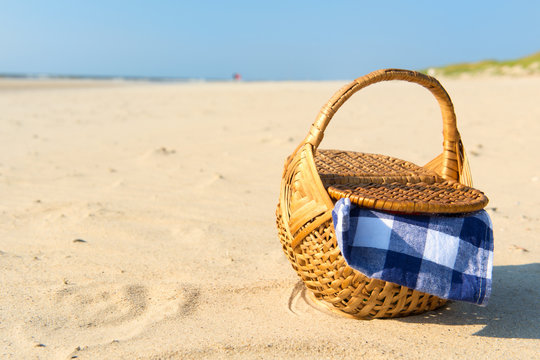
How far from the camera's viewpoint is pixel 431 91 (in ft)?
7.59

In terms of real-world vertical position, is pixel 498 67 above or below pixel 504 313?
above

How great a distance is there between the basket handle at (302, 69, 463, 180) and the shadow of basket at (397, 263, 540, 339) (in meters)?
0.57

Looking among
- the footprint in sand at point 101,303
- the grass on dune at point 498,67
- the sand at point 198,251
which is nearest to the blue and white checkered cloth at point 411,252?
the sand at point 198,251

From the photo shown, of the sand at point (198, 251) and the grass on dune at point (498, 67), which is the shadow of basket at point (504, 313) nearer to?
the sand at point (198, 251)

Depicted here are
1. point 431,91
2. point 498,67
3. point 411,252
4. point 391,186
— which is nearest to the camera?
point 411,252

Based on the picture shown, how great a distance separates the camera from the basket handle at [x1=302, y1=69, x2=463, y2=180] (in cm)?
198

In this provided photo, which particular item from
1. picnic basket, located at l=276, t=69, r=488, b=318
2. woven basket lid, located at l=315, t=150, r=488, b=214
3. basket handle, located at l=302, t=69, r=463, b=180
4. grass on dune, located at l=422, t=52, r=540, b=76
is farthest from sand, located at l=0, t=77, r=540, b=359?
grass on dune, located at l=422, t=52, r=540, b=76

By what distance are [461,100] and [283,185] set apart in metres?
7.32

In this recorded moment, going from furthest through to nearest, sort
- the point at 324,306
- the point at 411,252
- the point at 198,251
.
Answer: the point at 198,251, the point at 324,306, the point at 411,252

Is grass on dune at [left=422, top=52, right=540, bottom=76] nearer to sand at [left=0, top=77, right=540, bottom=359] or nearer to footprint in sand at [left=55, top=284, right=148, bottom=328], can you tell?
sand at [left=0, top=77, right=540, bottom=359]

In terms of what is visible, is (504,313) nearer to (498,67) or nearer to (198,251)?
(198,251)

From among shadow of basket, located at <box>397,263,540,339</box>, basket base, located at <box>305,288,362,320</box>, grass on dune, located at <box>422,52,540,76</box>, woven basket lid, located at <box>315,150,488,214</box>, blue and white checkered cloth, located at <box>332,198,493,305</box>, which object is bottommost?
basket base, located at <box>305,288,362,320</box>

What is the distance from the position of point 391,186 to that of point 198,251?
1212mm

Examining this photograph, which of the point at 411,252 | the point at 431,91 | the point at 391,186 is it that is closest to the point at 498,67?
the point at 431,91
